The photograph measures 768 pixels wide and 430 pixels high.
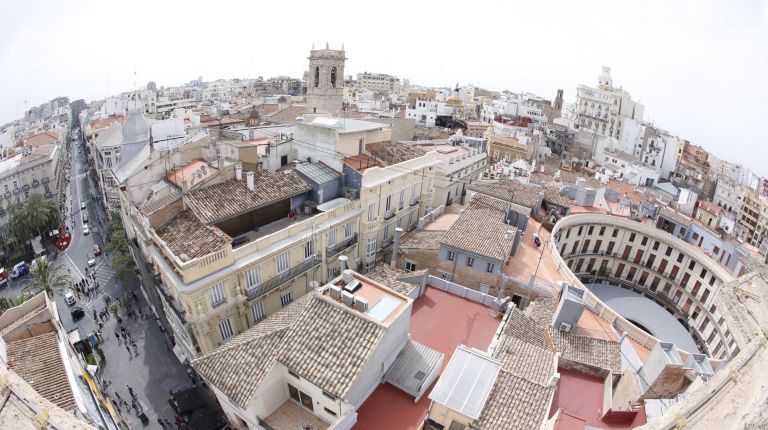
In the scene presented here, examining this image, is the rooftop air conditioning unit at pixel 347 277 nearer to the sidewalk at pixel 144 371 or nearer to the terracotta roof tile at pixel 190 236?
the terracotta roof tile at pixel 190 236

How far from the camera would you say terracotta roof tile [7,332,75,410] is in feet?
51.6

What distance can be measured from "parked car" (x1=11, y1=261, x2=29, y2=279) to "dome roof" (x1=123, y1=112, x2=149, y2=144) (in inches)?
1133

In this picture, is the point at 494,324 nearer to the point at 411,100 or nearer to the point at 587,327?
the point at 587,327

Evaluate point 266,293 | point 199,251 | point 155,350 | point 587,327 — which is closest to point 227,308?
point 266,293

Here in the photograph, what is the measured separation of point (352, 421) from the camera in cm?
1530

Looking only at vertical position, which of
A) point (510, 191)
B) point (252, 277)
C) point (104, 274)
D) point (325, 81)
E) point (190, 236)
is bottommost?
point (104, 274)

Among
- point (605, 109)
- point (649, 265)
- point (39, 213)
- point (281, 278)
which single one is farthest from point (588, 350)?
point (605, 109)

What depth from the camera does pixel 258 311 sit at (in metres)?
24.6

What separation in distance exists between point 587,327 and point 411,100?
100337 mm

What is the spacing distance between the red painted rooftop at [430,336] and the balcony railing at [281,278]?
777cm

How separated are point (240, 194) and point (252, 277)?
19.3ft

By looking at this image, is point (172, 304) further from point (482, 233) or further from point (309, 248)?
point (482, 233)

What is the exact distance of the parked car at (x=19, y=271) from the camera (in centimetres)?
4688

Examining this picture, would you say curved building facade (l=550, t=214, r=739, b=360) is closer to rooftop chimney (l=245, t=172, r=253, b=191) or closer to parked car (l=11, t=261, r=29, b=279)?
rooftop chimney (l=245, t=172, r=253, b=191)
